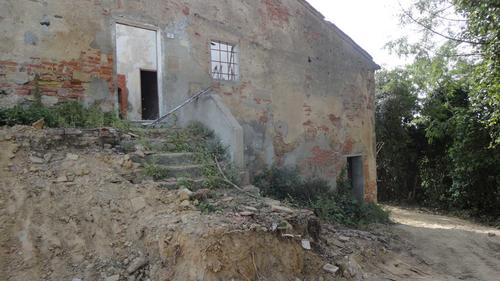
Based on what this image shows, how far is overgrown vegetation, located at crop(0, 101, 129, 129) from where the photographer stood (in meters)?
5.57

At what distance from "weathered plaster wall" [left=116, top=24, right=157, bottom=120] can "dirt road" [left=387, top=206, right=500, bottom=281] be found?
8.37m

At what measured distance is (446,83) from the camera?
12.7 metres

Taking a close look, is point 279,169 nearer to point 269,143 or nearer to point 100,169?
point 269,143

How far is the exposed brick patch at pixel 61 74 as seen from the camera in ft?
19.6

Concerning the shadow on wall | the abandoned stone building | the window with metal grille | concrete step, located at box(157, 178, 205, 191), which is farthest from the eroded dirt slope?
the window with metal grille

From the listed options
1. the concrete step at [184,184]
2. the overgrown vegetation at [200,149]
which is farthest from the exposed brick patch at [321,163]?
the concrete step at [184,184]

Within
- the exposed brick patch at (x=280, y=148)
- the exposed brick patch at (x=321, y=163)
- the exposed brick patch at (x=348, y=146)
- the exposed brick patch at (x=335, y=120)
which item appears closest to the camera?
the exposed brick patch at (x=280, y=148)

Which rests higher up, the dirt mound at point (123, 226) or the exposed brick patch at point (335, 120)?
the exposed brick patch at point (335, 120)

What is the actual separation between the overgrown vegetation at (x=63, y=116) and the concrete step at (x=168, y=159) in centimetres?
101

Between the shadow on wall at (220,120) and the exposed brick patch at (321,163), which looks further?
the exposed brick patch at (321,163)

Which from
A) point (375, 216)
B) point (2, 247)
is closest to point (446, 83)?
point (375, 216)

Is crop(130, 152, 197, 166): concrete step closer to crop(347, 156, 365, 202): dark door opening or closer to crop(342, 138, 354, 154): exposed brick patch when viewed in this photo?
crop(342, 138, 354, 154): exposed brick patch

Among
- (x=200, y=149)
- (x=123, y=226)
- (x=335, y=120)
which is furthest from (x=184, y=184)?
(x=335, y=120)

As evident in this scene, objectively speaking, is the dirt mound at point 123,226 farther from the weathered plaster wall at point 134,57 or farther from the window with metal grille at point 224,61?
the weathered plaster wall at point 134,57
